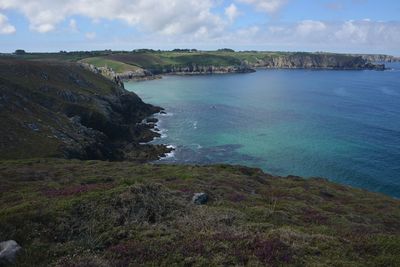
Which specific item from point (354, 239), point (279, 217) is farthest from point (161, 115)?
point (354, 239)

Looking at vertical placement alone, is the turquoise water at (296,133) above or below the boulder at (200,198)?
below

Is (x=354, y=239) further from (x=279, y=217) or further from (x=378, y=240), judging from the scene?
(x=279, y=217)

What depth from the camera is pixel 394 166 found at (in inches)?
2842

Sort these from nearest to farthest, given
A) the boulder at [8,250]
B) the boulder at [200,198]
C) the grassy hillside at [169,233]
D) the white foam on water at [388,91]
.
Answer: the boulder at [8,250] → the grassy hillside at [169,233] → the boulder at [200,198] → the white foam on water at [388,91]

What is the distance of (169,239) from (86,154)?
55.4 meters

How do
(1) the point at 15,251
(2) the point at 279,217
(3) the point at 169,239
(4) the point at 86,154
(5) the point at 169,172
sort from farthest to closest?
(4) the point at 86,154, (5) the point at 169,172, (2) the point at 279,217, (3) the point at 169,239, (1) the point at 15,251

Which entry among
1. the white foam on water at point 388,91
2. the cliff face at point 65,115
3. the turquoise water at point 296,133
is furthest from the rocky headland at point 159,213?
the white foam on water at point 388,91

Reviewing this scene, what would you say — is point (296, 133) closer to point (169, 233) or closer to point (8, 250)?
point (169, 233)

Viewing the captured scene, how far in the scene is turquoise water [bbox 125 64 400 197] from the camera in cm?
7386

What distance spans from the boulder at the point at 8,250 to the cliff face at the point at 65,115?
151ft

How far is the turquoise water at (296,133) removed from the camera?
73863mm

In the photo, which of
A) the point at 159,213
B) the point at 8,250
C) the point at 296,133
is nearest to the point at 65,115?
the point at 296,133

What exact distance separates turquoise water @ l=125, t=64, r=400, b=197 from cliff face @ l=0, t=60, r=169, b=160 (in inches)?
470

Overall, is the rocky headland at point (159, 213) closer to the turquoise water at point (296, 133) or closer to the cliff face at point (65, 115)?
the cliff face at point (65, 115)
